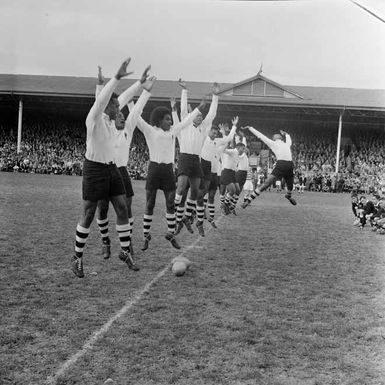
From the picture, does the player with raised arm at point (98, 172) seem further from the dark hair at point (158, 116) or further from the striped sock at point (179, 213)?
the striped sock at point (179, 213)

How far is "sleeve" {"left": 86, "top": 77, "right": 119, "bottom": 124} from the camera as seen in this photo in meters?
5.90

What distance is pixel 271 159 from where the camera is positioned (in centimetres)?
3644

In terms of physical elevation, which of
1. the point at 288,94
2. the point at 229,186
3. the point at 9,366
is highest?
the point at 288,94

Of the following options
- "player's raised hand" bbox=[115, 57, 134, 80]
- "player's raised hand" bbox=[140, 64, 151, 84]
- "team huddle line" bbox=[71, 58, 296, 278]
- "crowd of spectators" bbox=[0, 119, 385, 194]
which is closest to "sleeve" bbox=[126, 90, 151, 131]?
"team huddle line" bbox=[71, 58, 296, 278]

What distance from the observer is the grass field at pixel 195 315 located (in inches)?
148

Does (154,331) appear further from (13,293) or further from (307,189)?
(307,189)

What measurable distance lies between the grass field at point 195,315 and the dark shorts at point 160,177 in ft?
3.42

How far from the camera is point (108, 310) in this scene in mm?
5051

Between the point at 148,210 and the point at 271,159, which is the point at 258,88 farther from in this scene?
the point at 148,210

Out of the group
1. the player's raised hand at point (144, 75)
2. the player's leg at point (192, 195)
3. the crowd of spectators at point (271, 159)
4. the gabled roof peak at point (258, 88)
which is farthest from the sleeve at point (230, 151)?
the gabled roof peak at point (258, 88)

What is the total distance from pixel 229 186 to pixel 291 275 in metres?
7.61

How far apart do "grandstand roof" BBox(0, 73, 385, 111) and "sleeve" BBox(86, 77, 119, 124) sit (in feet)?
97.3

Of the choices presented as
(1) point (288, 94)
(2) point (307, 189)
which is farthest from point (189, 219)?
(1) point (288, 94)

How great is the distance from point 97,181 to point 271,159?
1214 inches
